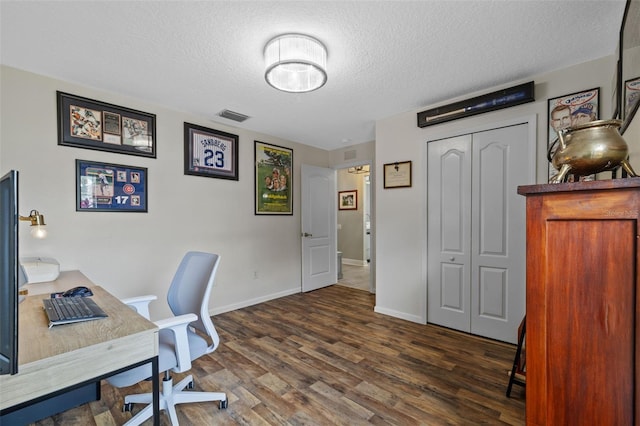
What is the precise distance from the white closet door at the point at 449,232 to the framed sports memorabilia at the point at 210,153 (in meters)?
2.43

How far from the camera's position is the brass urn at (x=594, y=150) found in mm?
857

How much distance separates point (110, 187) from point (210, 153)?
1.11m

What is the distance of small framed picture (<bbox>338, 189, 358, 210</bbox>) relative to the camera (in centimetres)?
697

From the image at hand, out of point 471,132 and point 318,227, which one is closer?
point 471,132

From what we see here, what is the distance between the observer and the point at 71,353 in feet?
3.05

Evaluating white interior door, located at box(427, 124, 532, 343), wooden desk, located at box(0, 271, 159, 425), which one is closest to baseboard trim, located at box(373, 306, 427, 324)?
white interior door, located at box(427, 124, 532, 343)

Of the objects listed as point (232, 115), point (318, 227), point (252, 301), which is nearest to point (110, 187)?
point (232, 115)

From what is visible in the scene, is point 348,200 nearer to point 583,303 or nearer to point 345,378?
point 345,378

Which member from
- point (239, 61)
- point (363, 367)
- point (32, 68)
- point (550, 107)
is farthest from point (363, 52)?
point (32, 68)

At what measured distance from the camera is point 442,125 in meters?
2.94

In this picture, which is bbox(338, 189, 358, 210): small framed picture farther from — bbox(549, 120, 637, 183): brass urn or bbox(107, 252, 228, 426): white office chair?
bbox(549, 120, 637, 183): brass urn

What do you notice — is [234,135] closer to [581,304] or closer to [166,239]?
[166,239]

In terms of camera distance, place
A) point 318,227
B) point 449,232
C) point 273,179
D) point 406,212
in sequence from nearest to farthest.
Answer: point 449,232 → point 406,212 → point 273,179 → point 318,227

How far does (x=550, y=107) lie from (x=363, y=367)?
2652 mm
